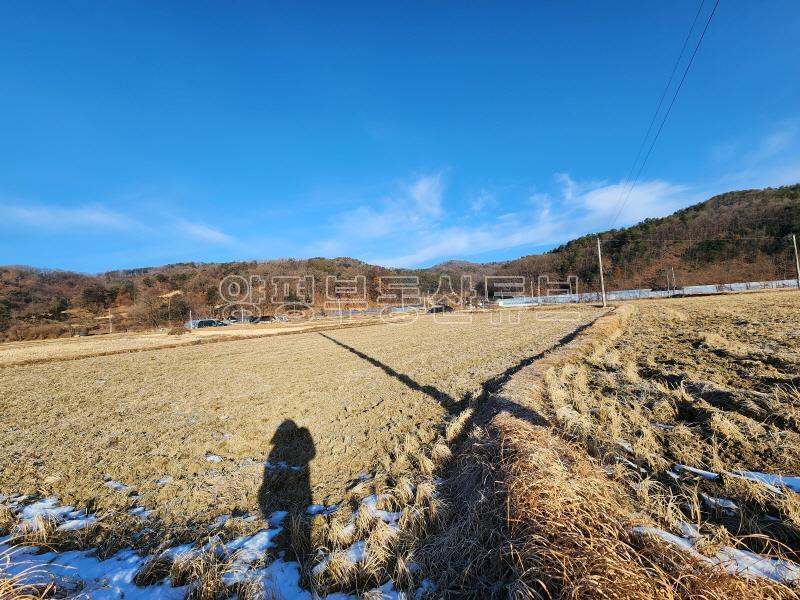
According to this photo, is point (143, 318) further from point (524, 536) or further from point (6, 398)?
point (524, 536)

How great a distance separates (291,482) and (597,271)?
97.8m

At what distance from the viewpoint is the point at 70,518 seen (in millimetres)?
3979

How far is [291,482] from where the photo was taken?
4641 millimetres

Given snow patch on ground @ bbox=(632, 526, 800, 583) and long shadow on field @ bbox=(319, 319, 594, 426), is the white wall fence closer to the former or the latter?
long shadow on field @ bbox=(319, 319, 594, 426)

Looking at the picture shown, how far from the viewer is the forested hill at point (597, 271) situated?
61500mm

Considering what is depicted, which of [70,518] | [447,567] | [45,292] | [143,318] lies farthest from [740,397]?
[45,292]

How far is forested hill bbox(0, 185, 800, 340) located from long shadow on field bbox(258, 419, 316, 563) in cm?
6414

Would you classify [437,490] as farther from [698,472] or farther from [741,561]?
[698,472]

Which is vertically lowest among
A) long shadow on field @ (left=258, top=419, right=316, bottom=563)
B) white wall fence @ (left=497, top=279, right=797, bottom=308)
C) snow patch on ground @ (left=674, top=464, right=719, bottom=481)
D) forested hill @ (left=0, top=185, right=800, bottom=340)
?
white wall fence @ (left=497, top=279, right=797, bottom=308)

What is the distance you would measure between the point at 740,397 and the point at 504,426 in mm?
3941

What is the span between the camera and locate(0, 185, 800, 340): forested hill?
61500mm

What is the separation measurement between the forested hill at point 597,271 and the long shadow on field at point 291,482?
64138mm

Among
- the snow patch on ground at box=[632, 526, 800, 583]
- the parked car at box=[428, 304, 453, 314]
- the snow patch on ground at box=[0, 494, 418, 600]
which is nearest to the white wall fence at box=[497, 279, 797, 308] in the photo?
the parked car at box=[428, 304, 453, 314]

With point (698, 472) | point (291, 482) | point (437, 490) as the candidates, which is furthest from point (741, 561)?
point (291, 482)
